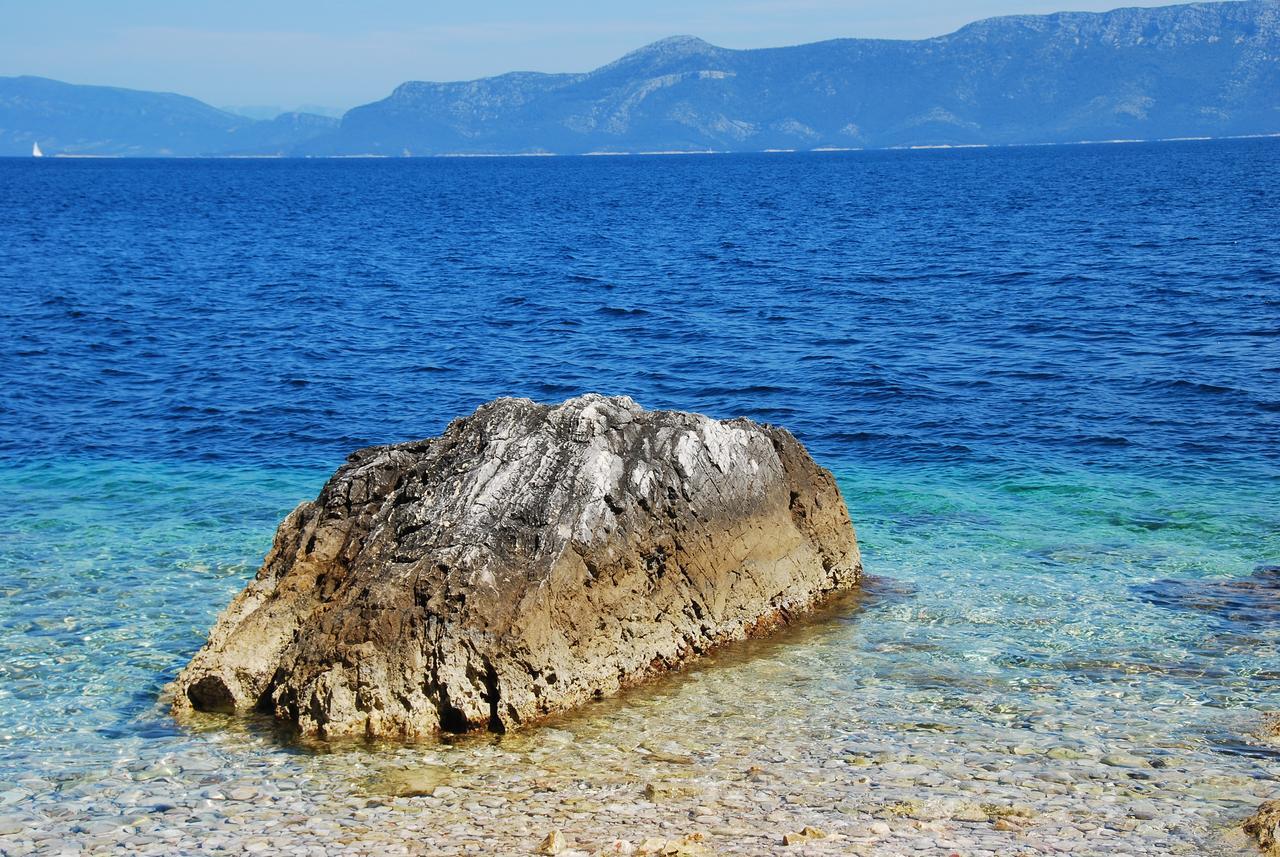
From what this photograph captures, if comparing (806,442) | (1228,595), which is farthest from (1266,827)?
(806,442)

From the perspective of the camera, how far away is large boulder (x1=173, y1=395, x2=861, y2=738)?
42.3ft

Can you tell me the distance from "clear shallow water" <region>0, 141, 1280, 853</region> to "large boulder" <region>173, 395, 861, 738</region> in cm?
60

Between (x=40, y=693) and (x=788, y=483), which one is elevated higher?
(x=788, y=483)

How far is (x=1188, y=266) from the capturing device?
4941 centimetres

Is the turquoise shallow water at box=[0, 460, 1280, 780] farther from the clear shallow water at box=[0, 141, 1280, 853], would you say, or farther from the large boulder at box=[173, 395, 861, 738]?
the large boulder at box=[173, 395, 861, 738]

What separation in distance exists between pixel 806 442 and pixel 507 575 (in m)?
14.1

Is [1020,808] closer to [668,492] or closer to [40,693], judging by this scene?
[668,492]

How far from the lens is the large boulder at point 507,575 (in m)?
12.9

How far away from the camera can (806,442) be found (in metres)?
26.5

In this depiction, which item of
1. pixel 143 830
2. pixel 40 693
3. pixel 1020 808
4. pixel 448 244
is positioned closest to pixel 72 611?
pixel 40 693

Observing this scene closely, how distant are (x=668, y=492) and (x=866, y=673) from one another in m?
3.15

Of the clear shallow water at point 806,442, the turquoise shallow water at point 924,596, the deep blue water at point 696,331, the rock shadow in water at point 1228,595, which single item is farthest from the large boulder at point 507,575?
the deep blue water at point 696,331

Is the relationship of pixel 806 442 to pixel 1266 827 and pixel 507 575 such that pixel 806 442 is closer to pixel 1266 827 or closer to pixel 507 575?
pixel 507 575

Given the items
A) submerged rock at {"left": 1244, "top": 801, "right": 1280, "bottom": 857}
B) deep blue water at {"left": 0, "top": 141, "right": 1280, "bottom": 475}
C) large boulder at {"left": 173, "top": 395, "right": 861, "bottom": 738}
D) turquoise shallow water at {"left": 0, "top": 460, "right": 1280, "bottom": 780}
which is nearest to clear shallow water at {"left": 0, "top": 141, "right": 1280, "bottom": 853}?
turquoise shallow water at {"left": 0, "top": 460, "right": 1280, "bottom": 780}
